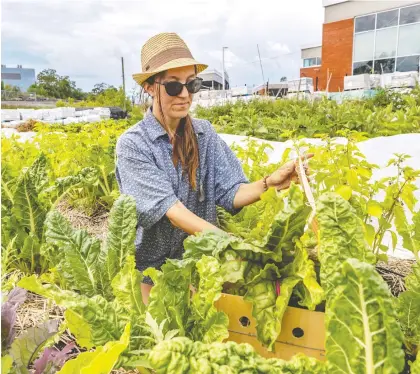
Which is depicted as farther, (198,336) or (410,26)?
(410,26)

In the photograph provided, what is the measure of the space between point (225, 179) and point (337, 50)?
20786 mm

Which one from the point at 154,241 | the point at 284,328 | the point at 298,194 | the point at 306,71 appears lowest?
the point at 154,241

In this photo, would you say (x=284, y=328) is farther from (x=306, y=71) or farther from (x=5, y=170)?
(x=306, y=71)

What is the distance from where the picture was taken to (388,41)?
1798 centimetres

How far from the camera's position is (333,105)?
280 inches

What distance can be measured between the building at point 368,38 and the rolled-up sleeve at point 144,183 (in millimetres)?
15465

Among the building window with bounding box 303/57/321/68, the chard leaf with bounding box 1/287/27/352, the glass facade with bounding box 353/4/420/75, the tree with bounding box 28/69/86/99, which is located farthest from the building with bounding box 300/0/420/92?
the tree with bounding box 28/69/86/99

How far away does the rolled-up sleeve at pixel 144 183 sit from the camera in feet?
6.28

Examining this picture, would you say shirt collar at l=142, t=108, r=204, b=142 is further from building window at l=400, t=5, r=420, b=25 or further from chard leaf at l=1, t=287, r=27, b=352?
building window at l=400, t=5, r=420, b=25

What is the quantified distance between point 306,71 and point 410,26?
14.2 m

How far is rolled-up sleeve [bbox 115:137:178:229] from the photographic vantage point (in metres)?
1.92

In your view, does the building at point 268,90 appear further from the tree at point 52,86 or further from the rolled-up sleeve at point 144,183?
the tree at point 52,86

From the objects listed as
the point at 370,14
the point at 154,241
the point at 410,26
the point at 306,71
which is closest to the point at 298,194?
the point at 154,241

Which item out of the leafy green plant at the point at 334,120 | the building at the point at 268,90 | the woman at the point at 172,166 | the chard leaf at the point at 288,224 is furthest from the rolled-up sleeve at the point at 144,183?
the building at the point at 268,90
